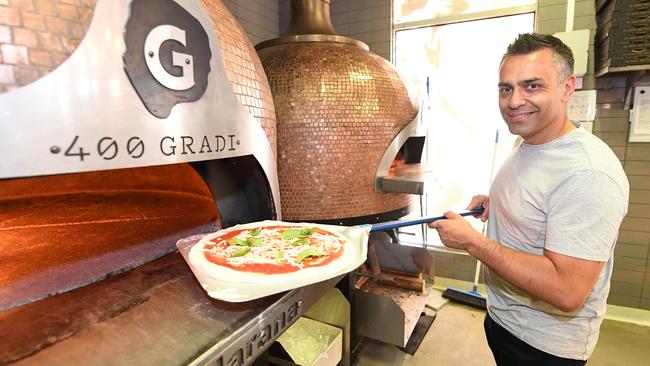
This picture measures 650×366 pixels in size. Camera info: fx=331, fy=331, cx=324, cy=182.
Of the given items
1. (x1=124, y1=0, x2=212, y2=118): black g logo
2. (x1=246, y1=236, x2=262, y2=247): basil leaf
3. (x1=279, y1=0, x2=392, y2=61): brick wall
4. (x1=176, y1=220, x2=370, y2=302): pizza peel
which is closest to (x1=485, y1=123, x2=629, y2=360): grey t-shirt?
Answer: (x1=176, y1=220, x2=370, y2=302): pizza peel

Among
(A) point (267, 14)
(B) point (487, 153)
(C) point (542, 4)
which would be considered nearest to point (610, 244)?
(B) point (487, 153)

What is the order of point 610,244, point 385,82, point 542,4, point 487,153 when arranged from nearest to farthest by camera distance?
point 610,244 → point 385,82 → point 542,4 → point 487,153

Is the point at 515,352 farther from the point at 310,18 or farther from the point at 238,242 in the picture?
the point at 310,18

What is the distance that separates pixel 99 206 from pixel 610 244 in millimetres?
2031

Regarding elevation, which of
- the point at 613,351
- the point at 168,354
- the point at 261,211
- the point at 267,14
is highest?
the point at 267,14

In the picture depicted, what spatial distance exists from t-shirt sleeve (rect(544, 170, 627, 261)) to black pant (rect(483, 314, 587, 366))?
42 cm

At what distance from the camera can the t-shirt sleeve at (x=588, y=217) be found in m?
0.93

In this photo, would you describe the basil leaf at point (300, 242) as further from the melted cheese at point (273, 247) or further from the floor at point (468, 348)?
the floor at point (468, 348)

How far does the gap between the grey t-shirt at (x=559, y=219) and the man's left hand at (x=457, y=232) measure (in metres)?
0.16

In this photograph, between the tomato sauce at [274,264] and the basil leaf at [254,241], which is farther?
the basil leaf at [254,241]

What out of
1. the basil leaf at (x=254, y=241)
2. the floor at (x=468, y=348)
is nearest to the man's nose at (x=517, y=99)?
the basil leaf at (x=254, y=241)

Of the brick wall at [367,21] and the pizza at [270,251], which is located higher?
the brick wall at [367,21]

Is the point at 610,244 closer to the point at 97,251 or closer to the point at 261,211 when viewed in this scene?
the point at 261,211

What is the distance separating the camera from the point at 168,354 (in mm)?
613
